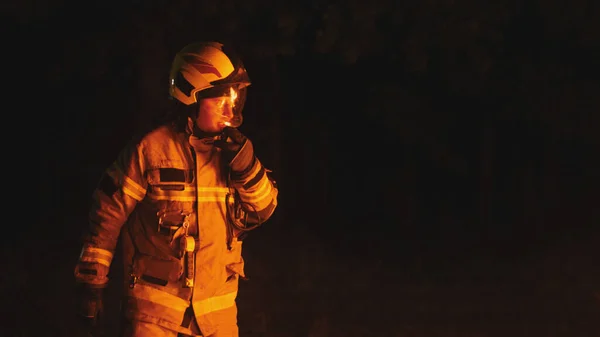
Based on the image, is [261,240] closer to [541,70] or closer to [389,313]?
[389,313]

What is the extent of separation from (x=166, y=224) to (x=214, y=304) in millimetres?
530

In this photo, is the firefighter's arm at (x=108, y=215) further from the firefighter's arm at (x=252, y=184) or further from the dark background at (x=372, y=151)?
the dark background at (x=372, y=151)

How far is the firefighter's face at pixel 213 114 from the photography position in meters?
4.96

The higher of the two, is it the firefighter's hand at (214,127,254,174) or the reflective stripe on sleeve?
the firefighter's hand at (214,127,254,174)

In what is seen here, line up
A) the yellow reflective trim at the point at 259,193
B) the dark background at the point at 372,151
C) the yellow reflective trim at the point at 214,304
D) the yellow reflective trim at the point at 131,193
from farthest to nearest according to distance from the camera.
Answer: the dark background at the point at 372,151
the yellow reflective trim at the point at 259,193
the yellow reflective trim at the point at 214,304
the yellow reflective trim at the point at 131,193

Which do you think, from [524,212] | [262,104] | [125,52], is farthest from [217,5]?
[524,212]

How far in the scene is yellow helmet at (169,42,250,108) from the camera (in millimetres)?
4961

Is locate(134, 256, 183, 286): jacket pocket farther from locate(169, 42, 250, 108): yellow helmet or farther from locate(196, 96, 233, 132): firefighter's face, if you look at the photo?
locate(169, 42, 250, 108): yellow helmet

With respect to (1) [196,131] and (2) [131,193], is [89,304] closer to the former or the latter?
(2) [131,193]

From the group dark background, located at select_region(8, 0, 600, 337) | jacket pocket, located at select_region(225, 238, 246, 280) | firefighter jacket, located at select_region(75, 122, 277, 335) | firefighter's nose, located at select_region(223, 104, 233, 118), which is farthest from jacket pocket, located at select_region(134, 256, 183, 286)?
dark background, located at select_region(8, 0, 600, 337)

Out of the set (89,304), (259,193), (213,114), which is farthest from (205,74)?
(89,304)

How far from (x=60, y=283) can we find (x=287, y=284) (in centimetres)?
266

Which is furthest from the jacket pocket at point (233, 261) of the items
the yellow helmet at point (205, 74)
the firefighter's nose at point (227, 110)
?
the yellow helmet at point (205, 74)

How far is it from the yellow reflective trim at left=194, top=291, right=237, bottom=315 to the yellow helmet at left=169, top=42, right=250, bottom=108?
1090 millimetres
